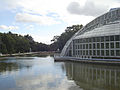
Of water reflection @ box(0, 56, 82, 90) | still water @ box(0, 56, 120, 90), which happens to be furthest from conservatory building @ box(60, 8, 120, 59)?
water reflection @ box(0, 56, 82, 90)

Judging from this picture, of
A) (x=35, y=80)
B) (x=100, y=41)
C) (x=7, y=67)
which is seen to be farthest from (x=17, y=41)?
(x=35, y=80)

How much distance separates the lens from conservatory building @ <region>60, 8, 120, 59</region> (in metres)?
44.0

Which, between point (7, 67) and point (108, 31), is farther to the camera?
point (108, 31)

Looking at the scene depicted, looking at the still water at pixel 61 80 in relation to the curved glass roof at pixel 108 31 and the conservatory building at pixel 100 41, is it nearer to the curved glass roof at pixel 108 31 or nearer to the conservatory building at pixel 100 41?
the conservatory building at pixel 100 41

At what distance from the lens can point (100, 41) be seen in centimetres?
4688

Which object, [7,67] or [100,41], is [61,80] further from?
[100,41]

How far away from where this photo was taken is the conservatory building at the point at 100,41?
44000 millimetres

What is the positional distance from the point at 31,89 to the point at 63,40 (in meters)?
88.9

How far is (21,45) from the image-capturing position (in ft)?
361

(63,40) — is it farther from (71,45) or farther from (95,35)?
(95,35)

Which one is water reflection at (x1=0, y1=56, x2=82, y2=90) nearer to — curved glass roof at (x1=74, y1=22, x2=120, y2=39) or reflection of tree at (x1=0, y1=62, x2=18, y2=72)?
reflection of tree at (x1=0, y1=62, x2=18, y2=72)

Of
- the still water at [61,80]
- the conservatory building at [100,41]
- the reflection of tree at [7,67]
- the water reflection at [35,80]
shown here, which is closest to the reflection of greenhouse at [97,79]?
the still water at [61,80]

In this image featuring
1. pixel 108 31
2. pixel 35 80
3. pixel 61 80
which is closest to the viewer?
pixel 61 80

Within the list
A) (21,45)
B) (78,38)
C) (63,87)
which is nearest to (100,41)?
(78,38)
